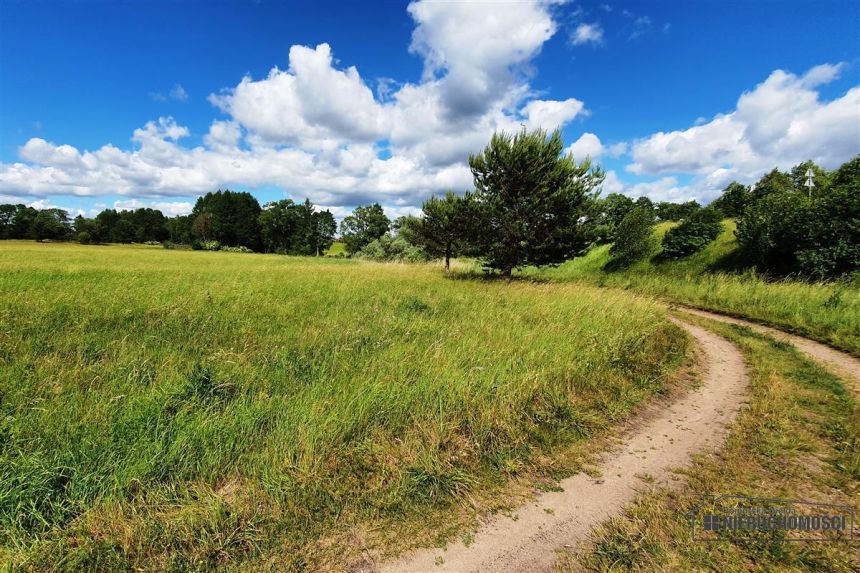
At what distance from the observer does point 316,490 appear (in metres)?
2.94

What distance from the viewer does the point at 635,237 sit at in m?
24.3

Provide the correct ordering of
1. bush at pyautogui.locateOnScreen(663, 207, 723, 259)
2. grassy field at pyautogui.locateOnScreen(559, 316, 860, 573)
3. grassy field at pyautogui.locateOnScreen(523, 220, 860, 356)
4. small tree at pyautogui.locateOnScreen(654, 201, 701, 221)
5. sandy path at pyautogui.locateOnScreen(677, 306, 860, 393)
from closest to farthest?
grassy field at pyautogui.locateOnScreen(559, 316, 860, 573) < sandy path at pyautogui.locateOnScreen(677, 306, 860, 393) < grassy field at pyautogui.locateOnScreen(523, 220, 860, 356) < bush at pyautogui.locateOnScreen(663, 207, 723, 259) < small tree at pyautogui.locateOnScreen(654, 201, 701, 221)

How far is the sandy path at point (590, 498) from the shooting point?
2447mm

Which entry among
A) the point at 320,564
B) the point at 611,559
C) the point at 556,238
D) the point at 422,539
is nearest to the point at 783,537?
the point at 611,559

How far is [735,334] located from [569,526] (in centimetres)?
926

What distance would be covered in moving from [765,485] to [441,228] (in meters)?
22.7

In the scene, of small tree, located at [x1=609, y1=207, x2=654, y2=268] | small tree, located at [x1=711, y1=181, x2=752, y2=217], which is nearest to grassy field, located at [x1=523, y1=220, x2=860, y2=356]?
small tree, located at [x1=609, y1=207, x2=654, y2=268]

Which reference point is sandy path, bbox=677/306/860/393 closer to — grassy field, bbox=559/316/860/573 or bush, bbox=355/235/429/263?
grassy field, bbox=559/316/860/573

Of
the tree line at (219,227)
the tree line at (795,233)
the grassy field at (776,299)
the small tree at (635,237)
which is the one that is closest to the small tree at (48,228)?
the tree line at (219,227)

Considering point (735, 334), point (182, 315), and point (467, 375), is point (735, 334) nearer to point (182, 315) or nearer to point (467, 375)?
point (467, 375)

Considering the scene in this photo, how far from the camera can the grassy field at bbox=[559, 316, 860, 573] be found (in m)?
2.42

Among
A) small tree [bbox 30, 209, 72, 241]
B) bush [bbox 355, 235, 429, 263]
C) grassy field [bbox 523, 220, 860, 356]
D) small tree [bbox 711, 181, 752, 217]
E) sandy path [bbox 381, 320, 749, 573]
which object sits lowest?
sandy path [bbox 381, 320, 749, 573]

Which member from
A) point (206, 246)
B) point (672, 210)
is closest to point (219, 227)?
point (206, 246)

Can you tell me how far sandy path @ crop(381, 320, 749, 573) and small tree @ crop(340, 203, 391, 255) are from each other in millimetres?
68542
